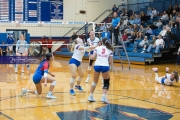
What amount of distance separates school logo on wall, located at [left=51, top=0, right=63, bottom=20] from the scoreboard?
1.56 feet

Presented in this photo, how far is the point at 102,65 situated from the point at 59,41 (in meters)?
20.4

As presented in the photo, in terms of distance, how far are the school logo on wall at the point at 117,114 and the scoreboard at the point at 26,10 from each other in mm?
18073

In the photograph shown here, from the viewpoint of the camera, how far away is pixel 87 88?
37.0 ft

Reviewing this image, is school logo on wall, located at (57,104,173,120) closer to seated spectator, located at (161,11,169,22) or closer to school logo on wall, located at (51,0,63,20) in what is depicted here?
seated spectator, located at (161,11,169,22)

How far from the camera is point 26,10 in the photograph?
25.7 meters

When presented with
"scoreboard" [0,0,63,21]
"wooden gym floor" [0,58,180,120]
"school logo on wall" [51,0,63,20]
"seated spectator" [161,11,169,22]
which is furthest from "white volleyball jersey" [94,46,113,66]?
"school logo on wall" [51,0,63,20]

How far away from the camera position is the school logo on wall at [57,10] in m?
28.3

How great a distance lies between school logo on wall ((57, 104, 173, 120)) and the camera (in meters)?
7.16

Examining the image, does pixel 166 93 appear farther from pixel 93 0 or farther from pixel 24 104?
pixel 93 0

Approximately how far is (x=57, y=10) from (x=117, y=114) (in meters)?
22.5

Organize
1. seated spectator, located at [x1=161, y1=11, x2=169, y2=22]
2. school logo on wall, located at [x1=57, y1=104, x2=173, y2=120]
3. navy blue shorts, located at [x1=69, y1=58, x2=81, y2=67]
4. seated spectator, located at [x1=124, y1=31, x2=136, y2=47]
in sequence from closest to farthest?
1. school logo on wall, located at [x1=57, y1=104, x2=173, y2=120]
2. navy blue shorts, located at [x1=69, y1=58, x2=81, y2=67]
3. seated spectator, located at [x1=124, y1=31, x2=136, y2=47]
4. seated spectator, located at [x1=161, y1=11, x2=169, y2=22]

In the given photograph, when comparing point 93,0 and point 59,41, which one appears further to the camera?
point 93,0

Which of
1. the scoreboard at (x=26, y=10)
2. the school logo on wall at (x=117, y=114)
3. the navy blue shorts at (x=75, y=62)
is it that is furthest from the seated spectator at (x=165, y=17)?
the school logo on wall at (x=117, y=114)

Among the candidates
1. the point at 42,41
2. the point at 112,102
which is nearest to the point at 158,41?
the point at 42,41
